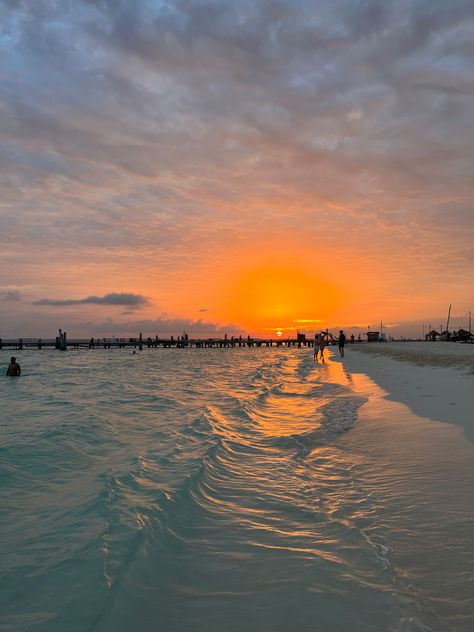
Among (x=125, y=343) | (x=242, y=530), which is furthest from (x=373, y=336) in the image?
(x=242, y=530)

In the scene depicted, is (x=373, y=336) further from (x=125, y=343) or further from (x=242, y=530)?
(x=242, y=530)

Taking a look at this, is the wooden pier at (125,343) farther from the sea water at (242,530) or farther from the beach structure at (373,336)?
the sea water at (242,530)

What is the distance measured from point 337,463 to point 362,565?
337cm

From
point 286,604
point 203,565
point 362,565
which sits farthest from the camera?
point 203,565

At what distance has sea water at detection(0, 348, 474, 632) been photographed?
3.25 meters

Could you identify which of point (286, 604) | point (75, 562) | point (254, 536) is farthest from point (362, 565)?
point (75, 562)

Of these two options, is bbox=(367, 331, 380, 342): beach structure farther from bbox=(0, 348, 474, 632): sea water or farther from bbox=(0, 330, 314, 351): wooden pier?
bbox=(0, 348, 474, 632): sea water

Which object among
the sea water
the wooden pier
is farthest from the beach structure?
the sea water

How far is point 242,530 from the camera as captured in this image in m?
4.75

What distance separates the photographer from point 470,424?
8617 mm

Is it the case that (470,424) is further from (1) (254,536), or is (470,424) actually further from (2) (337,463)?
(1) (254,536)

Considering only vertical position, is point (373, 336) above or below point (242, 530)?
above

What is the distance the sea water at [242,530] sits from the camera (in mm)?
3248

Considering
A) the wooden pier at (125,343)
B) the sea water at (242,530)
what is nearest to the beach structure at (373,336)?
the wooden pier at (125,343)
